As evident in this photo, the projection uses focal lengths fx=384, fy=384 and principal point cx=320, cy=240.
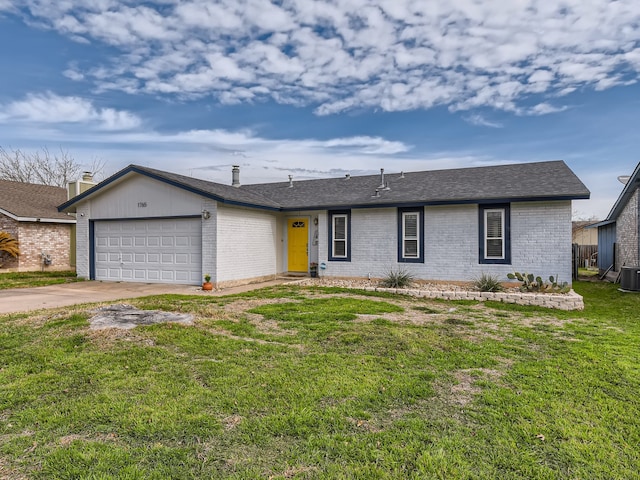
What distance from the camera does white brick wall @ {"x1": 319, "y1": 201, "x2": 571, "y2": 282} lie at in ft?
37.8

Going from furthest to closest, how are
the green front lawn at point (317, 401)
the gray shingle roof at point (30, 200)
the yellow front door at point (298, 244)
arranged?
the gray shingle roof at point (30, 200)
the yellow front door at point (298, 244)
the green front lawn at point (317, 401)

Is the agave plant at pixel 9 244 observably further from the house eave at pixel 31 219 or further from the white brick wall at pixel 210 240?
the white brick wall at pixel 210 240

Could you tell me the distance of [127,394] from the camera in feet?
12.8

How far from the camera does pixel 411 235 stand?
13281mm

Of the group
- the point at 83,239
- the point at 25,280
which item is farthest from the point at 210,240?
the point at 25,280

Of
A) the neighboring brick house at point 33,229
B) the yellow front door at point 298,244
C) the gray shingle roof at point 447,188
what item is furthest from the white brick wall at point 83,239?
the yellow front door at point 298,244

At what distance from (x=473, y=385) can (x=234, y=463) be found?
271 centimetres

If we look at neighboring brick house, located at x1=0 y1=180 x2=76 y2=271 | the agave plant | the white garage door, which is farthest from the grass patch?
neighboring brick house, located at x1=0 y1=180 x2=76 y2=271

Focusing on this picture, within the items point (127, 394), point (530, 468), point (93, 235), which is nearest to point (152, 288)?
point (93, 235)

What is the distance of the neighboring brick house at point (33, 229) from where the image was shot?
56.4 ft

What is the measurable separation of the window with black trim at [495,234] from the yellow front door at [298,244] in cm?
660

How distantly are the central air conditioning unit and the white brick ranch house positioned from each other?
113 inches

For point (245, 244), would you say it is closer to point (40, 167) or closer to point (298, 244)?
point (298, 244)

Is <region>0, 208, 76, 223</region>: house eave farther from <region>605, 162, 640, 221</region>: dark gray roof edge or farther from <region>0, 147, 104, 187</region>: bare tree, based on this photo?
<region>605, 162, 640, 221</region>: dark gray roof edge
